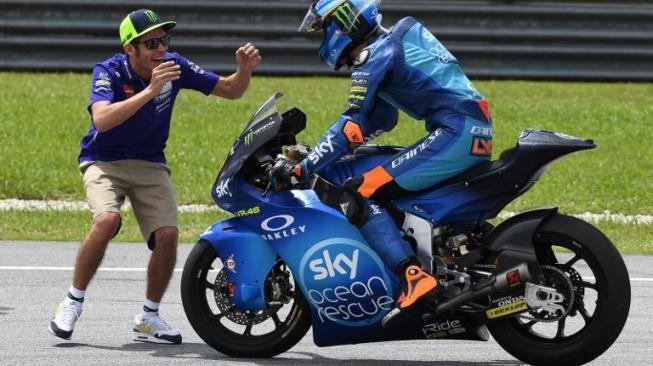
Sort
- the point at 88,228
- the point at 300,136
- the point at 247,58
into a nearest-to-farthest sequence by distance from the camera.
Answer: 1. the point at 247,58
2. the point at 88,228
3. the point at 300,136

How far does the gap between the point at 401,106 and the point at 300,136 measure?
7168mm

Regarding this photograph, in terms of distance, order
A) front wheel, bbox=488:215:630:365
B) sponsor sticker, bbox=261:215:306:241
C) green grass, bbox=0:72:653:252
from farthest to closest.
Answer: green grass, bbox=0:72:653:252 < sponsor sticker, bbox=261:215:306:241 < front wheel, bbox=488:215:630:365

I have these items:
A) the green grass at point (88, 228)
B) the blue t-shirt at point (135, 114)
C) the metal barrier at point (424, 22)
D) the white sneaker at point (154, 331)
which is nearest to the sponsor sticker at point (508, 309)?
the white sneaker at point (154, 331)

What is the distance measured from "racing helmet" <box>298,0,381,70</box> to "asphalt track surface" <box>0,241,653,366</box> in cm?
145

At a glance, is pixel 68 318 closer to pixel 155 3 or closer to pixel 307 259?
pixel 307 259

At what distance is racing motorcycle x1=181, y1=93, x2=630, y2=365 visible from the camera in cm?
649

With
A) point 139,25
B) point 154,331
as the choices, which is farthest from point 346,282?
point 139,25

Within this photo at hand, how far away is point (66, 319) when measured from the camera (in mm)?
7484

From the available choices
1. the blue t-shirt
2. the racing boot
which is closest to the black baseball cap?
the blue t-shirt

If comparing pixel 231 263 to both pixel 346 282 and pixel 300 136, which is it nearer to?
pixel 346 282

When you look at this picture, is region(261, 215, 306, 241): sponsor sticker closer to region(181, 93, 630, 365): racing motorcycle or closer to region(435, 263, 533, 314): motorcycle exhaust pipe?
region(181, 93, 630, 365): racing motorcycle

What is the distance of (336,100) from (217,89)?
7.54 m

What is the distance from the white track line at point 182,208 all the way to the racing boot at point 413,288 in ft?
17.2

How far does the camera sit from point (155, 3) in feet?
51.8
